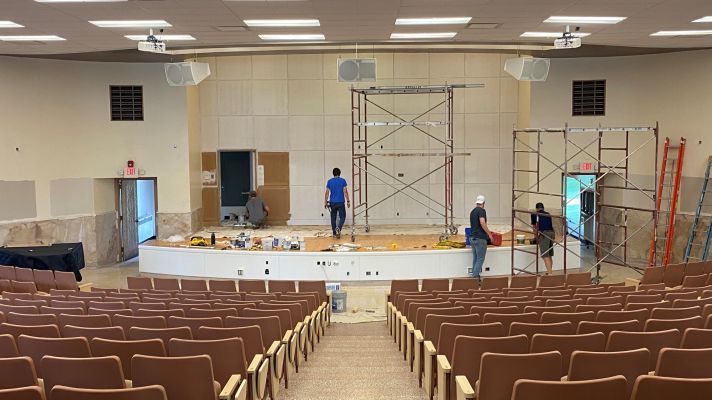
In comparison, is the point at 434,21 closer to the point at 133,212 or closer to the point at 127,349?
the point at 127,349

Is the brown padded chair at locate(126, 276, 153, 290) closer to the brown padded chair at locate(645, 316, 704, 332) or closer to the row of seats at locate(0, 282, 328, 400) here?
the row of seats at locate(0, 282, 328, 400)

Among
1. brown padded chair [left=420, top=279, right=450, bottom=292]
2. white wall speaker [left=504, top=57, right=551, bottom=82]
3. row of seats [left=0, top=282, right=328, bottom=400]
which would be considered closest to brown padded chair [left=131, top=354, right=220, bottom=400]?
row of seats [left=0, top=282, right=328, bottom=400]

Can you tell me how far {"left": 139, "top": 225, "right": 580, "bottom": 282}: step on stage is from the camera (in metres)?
13.4

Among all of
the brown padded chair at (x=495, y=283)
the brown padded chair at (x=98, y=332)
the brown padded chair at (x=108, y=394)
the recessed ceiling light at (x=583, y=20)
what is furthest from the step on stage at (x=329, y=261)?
the brown padded chair at (x=108, y=394)

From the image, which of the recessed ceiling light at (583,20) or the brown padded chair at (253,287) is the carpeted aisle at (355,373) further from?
the recessed ceiling light at (583,20)

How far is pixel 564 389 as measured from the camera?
3393mm

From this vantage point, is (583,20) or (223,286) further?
(583,20)

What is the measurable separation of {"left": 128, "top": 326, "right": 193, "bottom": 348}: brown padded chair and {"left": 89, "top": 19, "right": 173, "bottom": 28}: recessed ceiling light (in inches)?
273

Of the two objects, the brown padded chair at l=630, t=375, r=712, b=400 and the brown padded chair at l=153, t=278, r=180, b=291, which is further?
the brown padded chair at l=153, t=278, r=180, b=291

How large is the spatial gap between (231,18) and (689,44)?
9894 millimetres

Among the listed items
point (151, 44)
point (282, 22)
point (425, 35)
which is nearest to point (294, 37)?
point (282, 22)

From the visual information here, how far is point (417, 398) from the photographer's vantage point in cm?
562

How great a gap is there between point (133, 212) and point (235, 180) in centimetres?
301

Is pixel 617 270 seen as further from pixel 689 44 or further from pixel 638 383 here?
pixel 638 383
